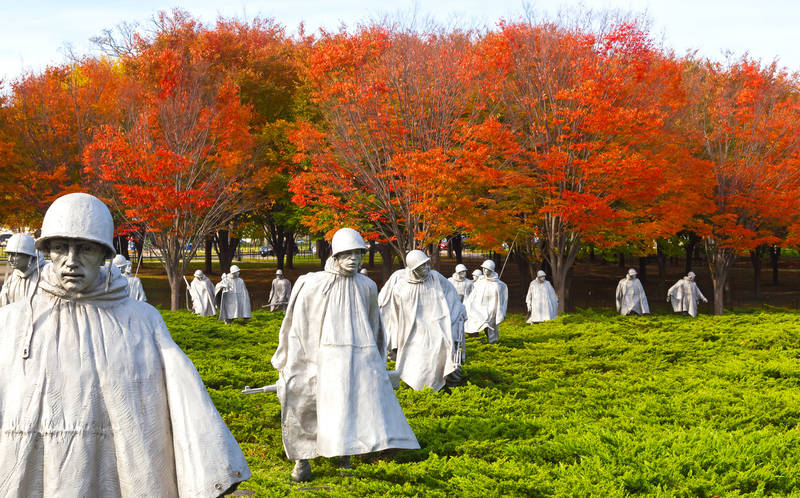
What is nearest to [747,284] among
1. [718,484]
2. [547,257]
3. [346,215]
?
[547,257]

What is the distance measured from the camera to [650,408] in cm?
927

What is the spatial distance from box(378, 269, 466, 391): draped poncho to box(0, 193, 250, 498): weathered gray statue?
797 centimetres

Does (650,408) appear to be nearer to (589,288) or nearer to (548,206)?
(548,206)

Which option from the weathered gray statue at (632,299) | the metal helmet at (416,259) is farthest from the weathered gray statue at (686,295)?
the metal helmet at (416,259)

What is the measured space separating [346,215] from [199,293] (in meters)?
6.54

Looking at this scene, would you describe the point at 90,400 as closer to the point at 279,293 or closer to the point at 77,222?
the point at 77,222

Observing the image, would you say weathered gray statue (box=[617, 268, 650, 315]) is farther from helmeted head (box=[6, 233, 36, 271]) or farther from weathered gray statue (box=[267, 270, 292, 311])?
helmeted head (box=[6, 233, 36, 271])

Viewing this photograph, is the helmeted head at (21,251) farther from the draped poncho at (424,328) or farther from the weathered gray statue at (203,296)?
the weathered gray statue at (203,296)

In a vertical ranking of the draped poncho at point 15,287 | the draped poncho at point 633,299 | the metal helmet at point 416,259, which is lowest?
the draped poncho at point 633,299

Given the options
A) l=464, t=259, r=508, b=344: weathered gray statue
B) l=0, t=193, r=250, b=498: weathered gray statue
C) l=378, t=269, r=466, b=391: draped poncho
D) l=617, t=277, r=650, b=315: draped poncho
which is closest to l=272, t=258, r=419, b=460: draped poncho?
l=378, t=269, r=466, b=391: draped poncho

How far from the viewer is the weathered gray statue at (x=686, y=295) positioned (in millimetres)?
27172

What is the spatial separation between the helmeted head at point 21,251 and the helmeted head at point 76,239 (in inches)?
267

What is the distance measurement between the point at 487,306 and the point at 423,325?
747cm

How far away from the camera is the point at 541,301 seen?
23594mm
